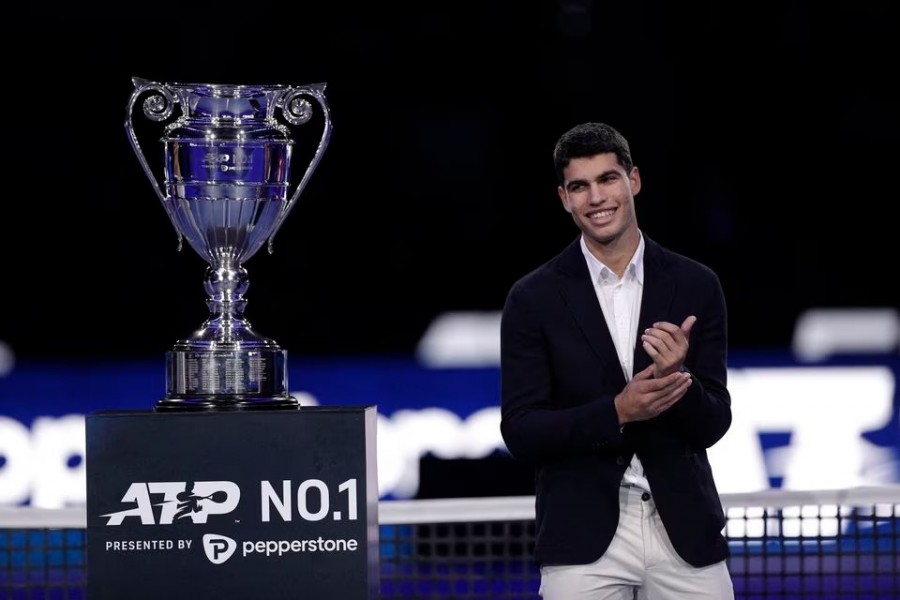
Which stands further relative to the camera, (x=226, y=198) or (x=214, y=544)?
(x=226, y=198)

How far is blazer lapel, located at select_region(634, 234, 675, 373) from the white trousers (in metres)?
0.25

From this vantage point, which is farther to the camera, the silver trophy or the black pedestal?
the silver trophy

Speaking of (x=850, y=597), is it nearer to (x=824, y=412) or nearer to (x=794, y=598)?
(x=794, y=598)

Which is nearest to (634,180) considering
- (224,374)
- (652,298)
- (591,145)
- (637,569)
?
(591,145)

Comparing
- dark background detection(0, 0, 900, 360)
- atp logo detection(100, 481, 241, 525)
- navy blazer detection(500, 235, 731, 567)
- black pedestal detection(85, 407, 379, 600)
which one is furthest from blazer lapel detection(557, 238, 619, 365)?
dark background detection(0, 0, 900, 360)

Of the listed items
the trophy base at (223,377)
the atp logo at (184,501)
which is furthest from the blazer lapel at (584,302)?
the atp logo at (184,501)

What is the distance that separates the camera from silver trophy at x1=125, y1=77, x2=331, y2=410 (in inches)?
117

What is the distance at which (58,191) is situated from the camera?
289 inches

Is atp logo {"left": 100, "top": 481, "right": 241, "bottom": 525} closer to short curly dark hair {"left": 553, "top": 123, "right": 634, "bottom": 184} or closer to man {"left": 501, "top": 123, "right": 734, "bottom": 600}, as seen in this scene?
man {"left": 501, "top": 123, "right": 734, "bottom": 600}

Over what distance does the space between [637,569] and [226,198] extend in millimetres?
1070

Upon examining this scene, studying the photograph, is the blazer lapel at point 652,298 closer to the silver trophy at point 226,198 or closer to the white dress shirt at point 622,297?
the white dress shirt at point 622,297

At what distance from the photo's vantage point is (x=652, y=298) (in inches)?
116

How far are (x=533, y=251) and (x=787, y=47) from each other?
65.2 inches

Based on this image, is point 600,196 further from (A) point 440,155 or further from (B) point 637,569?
(A) point 440,155
